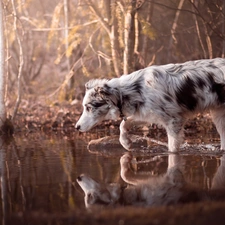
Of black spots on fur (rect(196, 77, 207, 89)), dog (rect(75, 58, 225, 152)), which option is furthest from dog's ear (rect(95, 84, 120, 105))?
black spots on fur (rect(196, 77, 207, 89))

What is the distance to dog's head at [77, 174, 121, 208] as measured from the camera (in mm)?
5441

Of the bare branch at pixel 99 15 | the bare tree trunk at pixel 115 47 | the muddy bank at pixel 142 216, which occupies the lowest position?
the muddy bank at pixel 142 216

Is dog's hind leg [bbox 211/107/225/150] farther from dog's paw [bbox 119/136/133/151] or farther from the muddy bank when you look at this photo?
the muddy bank

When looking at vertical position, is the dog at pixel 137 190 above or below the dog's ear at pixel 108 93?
below

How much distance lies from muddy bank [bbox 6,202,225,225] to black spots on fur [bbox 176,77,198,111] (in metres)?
3.78

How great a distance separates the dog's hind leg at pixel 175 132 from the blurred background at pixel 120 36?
393cm

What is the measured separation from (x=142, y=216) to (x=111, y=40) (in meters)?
10.0

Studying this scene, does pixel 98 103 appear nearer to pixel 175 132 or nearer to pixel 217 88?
pixel 175 132

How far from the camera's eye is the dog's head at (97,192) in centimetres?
544

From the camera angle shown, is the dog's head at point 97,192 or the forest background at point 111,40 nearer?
the dog's head at point 97,192

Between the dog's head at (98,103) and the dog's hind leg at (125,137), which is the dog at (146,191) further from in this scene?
the dog's hind leg at (125,137)

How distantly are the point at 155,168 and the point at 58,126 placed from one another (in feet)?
21.7

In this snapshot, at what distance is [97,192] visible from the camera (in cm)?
590

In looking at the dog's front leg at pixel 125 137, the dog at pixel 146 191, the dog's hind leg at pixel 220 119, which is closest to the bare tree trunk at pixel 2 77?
the dog's front leg at pixel 125 137
